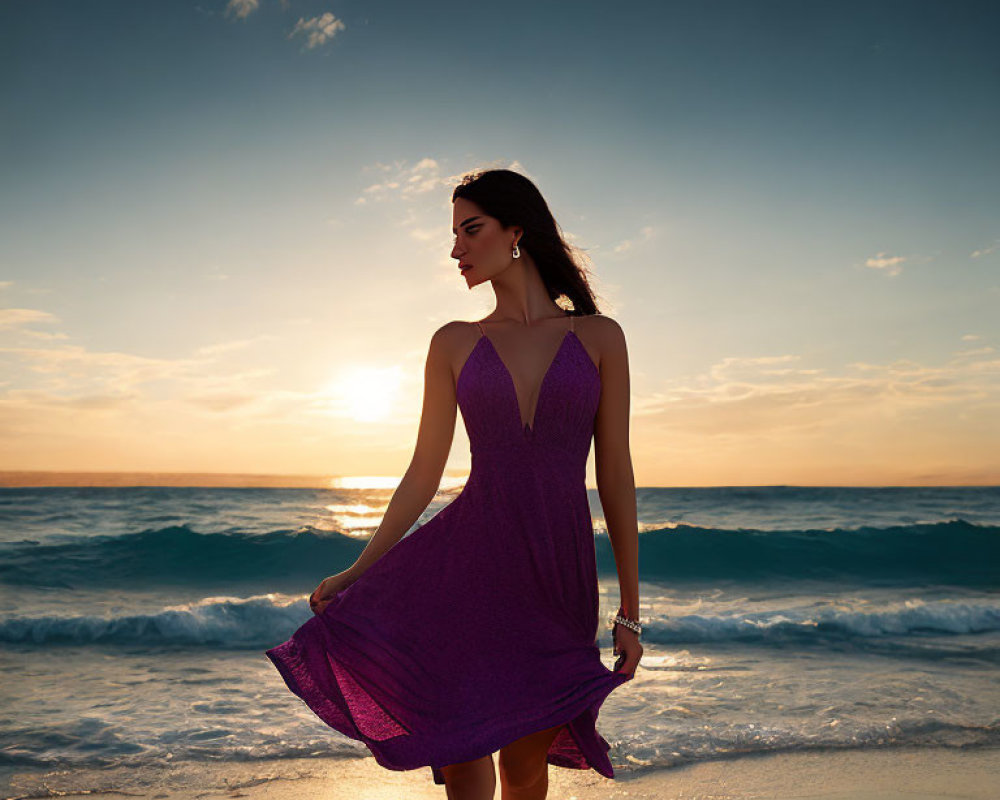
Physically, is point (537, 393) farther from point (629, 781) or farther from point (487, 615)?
point (629, 781)

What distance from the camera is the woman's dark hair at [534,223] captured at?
2.41 metres

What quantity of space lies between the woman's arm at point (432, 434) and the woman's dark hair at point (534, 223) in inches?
12.9

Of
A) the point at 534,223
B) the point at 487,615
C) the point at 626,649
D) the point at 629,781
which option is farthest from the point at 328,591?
the point at 629,781

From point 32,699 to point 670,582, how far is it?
11.8 m

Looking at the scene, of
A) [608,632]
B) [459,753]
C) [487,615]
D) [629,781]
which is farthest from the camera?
[608,632]

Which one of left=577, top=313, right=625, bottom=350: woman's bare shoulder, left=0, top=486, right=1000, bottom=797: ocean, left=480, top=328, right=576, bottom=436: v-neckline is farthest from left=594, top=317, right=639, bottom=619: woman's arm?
left=0, top=486, right=1000, bottom=797: ocean

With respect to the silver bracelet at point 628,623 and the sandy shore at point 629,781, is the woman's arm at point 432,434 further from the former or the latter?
the sandy shore at point 629,781

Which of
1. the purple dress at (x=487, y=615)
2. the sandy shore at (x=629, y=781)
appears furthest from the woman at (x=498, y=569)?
the sandy shore at (x=629, y=781)

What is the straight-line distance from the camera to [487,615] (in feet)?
7.16

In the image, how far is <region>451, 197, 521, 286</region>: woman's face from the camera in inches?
95.0

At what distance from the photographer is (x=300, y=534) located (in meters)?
18.5

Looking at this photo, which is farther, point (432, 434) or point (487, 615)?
point (432, 434)

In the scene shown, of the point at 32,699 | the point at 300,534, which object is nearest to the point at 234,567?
the point at 300,534

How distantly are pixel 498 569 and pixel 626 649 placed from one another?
1.33ft
